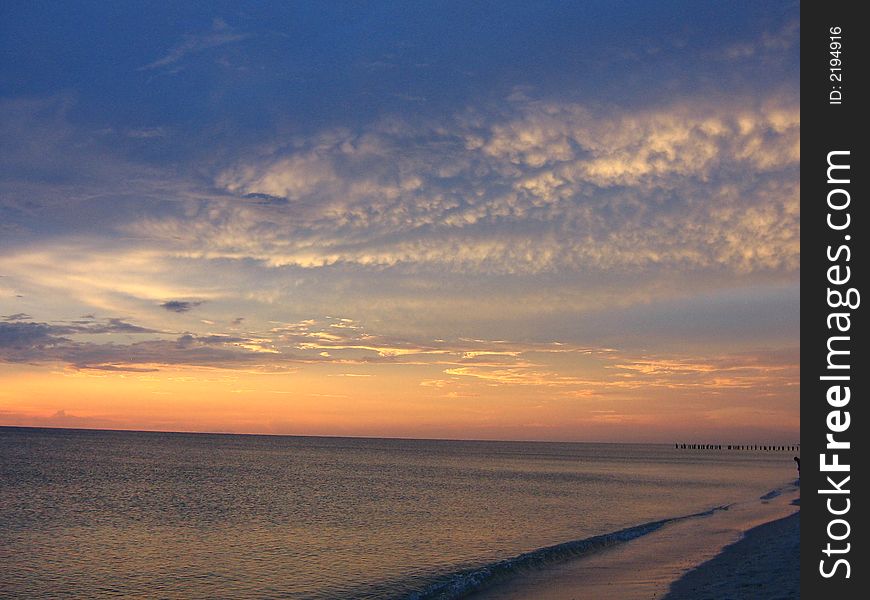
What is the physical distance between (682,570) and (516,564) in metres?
7.98

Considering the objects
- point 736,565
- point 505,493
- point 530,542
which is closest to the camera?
point 736,565

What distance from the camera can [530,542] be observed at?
4059cm

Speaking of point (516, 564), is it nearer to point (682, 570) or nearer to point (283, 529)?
point (682, 570)

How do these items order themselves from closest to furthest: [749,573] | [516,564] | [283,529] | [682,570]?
[749,573], [682,570], [516,564], [283,529]

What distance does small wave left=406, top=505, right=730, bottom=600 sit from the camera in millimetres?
28036

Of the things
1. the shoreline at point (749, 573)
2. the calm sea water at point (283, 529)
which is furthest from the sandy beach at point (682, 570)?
the calm sea water at point (283, 529)

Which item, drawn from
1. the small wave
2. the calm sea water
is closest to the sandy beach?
the small wave

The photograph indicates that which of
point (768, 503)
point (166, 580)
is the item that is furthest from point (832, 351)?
point (768, 503)

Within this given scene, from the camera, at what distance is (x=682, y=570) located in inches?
1193

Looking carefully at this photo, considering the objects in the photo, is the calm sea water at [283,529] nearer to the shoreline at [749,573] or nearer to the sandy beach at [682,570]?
the sandy beach at [682,570]

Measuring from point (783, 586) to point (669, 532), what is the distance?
22.7 meters

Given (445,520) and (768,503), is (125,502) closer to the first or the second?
(445,520)

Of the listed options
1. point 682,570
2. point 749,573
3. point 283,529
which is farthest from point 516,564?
point 283,529

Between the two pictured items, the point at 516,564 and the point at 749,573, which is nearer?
the point at 749,573
